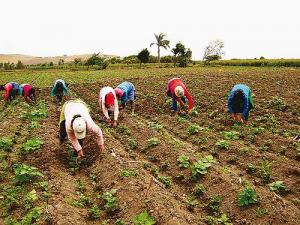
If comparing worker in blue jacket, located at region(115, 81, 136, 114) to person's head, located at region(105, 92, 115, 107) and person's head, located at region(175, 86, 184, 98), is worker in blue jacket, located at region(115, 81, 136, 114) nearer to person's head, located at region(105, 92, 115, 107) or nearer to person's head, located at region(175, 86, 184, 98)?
person's head, located at region(105, 92, 115, 107)

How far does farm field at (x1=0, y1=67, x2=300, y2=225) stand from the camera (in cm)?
525

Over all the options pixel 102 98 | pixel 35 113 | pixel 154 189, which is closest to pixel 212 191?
pixel 154 189

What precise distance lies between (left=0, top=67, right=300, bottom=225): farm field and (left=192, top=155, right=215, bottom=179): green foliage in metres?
0.02

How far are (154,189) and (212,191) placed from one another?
1.03m

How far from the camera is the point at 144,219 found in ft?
16.2

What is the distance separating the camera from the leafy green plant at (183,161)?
6.96m

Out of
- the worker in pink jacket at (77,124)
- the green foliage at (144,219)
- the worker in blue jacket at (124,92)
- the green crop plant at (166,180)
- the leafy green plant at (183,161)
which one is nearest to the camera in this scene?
the green foliage at (144,219)

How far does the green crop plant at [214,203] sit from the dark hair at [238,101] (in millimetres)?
4797

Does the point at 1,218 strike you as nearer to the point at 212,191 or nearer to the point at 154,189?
the point at 154,189

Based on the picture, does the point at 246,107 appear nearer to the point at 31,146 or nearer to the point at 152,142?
the point at 152,142

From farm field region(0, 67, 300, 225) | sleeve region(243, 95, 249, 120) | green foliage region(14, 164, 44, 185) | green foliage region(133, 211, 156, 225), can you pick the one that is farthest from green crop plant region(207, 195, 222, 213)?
sleeve region(243, 95, 249, 120)

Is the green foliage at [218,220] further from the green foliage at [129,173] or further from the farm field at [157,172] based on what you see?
the green foliage at [129,173]

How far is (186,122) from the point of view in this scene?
1047cm

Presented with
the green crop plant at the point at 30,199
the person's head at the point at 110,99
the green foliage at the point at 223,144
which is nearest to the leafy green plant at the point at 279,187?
the green foliage at the point at 223,144
